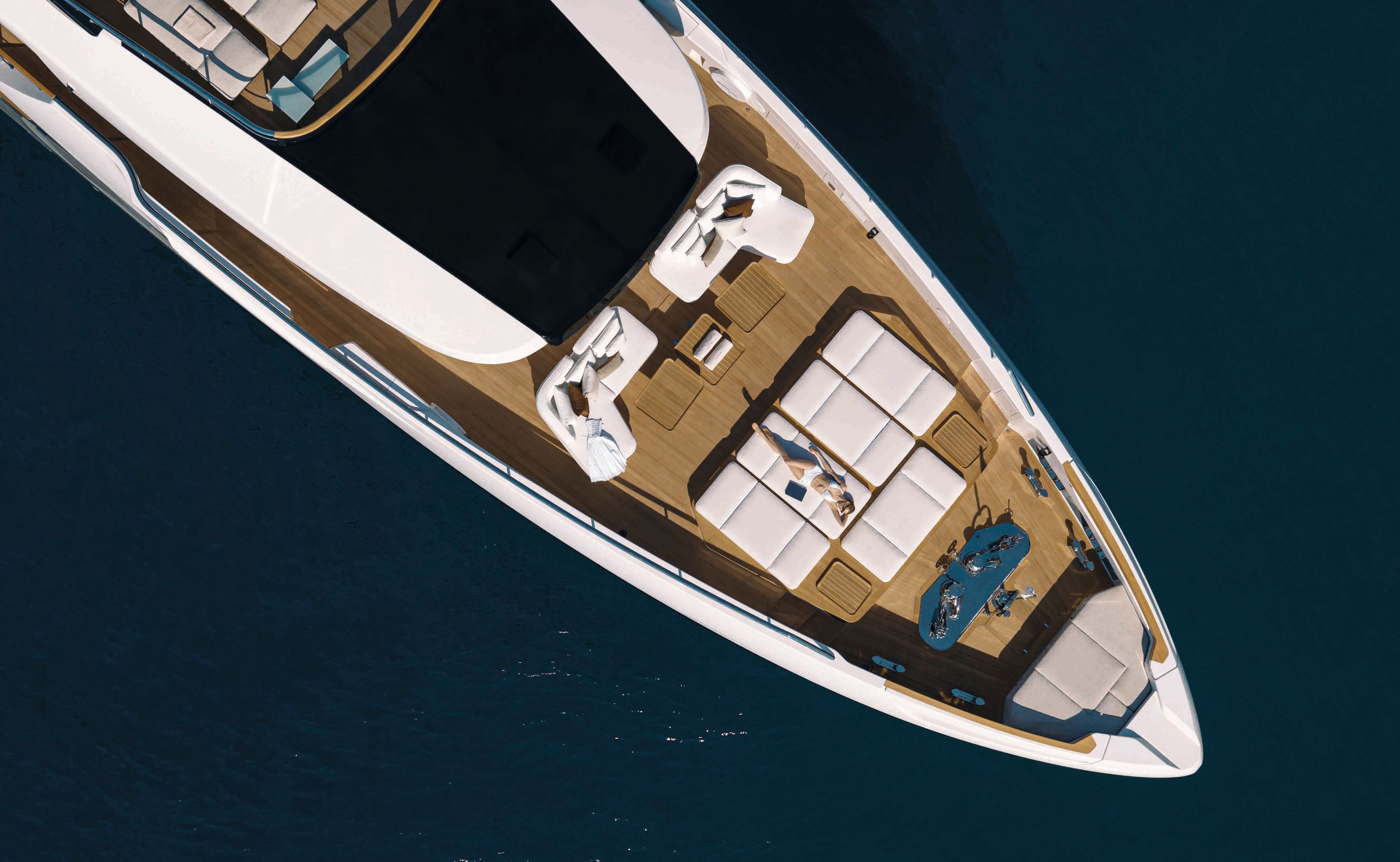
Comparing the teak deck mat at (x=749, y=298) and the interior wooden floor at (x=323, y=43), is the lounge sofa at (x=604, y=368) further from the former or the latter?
the interior wooden floor at (x=323, y=43)

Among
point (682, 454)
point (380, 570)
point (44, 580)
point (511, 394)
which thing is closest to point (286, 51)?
point (511, 394)

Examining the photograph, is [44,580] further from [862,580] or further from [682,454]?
[862,580]

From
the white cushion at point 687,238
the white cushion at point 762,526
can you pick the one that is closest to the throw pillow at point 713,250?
the white cushion at point 687,238

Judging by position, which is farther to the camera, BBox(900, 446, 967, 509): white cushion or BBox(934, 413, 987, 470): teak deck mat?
BBox(934, 413, 987, 470): teak deck mat

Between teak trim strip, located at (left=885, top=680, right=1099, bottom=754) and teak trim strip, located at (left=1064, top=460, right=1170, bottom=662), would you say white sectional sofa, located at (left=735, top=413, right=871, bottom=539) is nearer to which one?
teak trim strip, located at (left=885, top=680, right=1099, bottom=754)

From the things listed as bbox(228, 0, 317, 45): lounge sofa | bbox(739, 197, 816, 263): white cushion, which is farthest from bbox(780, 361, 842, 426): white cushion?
bbox(228, 0, 317, 45): lounge sofa
